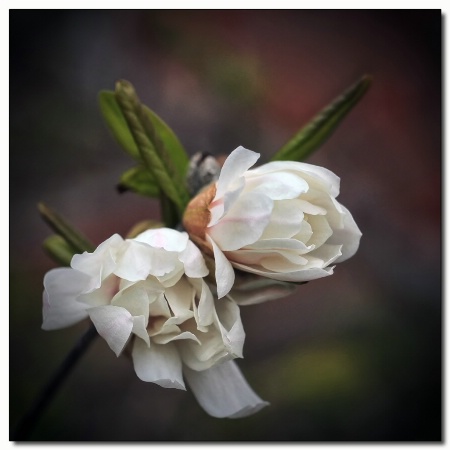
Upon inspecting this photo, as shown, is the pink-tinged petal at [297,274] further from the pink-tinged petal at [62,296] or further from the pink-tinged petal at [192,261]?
the pink-tinged petal at [62,296]

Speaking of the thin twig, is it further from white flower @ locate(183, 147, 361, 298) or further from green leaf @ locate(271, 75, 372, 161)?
green leaf @ locate(271, 75, 372, 161)

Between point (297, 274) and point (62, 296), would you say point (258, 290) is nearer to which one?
point (297, 274)

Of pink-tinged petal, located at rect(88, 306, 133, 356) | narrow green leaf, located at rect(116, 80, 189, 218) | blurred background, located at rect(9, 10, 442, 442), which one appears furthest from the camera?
blurred background, located at rect(9, 10, 442, 442)

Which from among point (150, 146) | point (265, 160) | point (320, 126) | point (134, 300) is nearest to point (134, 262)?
point (134, 300)

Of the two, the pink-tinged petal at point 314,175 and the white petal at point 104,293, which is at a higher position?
the pink-tinged petal at point 314,175

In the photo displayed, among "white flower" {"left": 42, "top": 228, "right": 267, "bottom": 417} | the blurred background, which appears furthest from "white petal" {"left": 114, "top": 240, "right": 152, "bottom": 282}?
the blurred background

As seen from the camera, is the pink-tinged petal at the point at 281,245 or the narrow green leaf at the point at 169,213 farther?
the narrow green leaf at the point at 169,213

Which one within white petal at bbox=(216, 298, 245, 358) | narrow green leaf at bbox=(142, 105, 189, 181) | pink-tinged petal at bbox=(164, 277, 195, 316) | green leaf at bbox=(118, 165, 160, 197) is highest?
narrow green leaf at bbox=(142, 105, 189, 181)

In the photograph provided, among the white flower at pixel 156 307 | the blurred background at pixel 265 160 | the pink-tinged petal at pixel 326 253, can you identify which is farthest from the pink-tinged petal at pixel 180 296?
the blurred background at pixel 265 160
